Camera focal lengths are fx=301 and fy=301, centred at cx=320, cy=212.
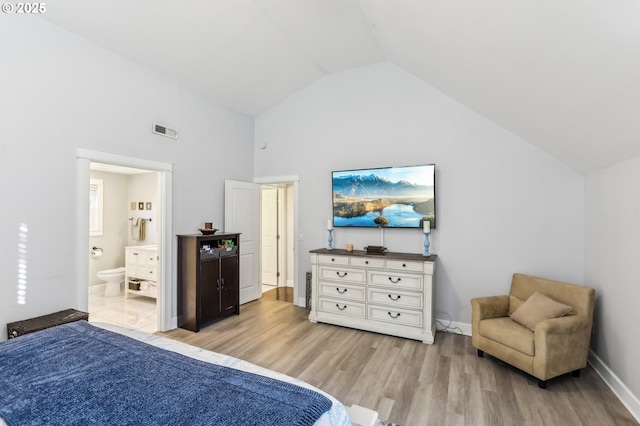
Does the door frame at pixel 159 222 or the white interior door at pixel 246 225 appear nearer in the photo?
the door frame at pixel 159 222

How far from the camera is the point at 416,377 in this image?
2705mm

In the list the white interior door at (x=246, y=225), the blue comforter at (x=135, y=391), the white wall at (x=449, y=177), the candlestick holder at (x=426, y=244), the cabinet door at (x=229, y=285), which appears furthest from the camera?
the white interior door at (x=246, y=225)

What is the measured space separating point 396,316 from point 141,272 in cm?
415

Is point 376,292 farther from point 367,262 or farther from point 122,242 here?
point 122,242

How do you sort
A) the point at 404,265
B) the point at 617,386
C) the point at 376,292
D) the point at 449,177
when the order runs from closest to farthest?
the point at 617,386 → the point at 404,265 → the point at 376,292 → the point at 449,177

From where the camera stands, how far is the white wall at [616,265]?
227cm

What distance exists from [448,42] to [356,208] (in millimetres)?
2308

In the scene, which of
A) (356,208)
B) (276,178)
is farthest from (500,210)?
(276,178)

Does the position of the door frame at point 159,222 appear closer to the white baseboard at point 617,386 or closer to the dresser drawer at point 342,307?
the dresser drawer at point 342,307

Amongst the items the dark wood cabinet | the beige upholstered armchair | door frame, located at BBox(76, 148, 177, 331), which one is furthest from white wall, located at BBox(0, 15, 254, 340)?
the beige upholstered armchair

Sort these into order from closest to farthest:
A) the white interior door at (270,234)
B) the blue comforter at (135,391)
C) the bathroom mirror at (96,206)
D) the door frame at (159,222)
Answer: the blue comforter at (135,391)
the door frame at (159,222)
the bathroom mirror at (96,206)
the white interior door at (270,234)

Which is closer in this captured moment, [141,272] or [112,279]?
[141,272]

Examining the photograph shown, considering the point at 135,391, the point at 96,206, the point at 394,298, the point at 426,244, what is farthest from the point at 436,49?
the point at 96,206

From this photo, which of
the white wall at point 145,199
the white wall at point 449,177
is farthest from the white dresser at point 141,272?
the white wall at point 449,177
